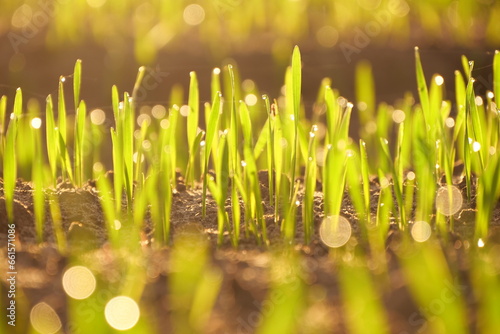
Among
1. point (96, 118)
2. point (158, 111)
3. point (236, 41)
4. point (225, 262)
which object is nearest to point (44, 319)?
point (225, 262)

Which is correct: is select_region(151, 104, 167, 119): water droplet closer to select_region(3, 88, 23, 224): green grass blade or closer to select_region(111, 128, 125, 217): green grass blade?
select_region(111, 128, 125, 217): green grass blade

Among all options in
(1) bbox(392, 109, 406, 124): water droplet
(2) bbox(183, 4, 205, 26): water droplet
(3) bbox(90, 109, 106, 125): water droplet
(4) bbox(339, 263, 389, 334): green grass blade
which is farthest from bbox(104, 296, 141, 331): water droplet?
(2) bbox(183, 4, 205, 26): water droplet

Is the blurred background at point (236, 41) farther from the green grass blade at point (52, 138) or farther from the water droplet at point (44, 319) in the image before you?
the water droplet at point (44, 319)

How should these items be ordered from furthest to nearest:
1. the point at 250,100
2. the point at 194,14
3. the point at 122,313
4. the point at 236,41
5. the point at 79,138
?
the point at 194,14 < the point at 236,41 < the point at 250,100 < the point at 79,138 < the point at 122,313

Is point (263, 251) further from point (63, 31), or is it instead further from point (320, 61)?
point (63, 31)

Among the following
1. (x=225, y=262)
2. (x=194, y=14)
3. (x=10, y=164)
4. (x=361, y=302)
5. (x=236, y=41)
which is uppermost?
(x=194, y=14)

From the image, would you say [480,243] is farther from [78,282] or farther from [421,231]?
[78,282]

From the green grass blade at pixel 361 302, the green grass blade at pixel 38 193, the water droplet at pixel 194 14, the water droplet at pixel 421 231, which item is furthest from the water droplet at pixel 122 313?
the water droplet at pixel 194 14
